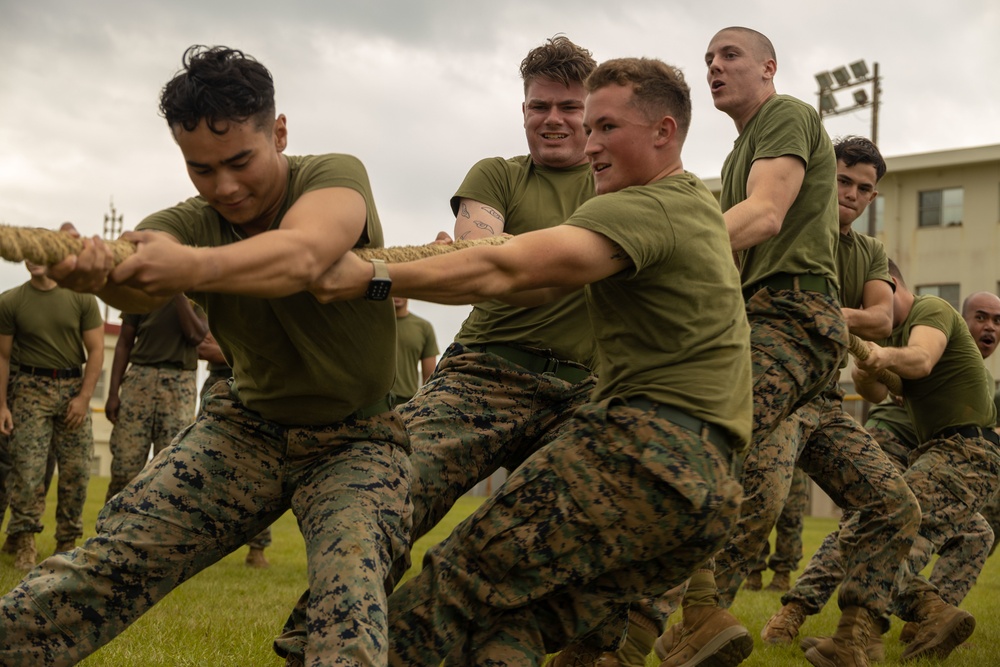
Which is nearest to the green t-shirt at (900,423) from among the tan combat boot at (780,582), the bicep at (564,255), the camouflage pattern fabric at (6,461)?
the tan combat boot at (780,582)

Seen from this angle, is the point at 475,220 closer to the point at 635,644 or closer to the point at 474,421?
the point at 474,421

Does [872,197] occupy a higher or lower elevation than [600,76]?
lower

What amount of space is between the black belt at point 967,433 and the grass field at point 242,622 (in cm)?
142

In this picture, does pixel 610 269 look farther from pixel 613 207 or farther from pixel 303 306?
pixel 303 306

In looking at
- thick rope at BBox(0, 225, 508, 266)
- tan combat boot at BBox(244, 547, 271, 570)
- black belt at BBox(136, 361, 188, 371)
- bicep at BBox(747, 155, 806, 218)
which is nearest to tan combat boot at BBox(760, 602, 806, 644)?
bicep at BBox(747, 155, 806, 218)

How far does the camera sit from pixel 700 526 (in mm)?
3881

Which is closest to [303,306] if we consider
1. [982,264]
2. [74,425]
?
[74,425]

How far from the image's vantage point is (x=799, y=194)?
542cm

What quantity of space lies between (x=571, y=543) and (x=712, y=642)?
201 centimetres

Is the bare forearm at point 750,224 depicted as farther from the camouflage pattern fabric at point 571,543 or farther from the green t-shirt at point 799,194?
the camouflage pattern fabric at point 571,543

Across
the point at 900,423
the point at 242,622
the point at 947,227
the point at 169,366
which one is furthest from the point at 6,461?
the point at 947,227

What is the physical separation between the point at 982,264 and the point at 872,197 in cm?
3667

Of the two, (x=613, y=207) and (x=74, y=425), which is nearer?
(x=613, y=207)

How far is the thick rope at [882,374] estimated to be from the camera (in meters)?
5.95
